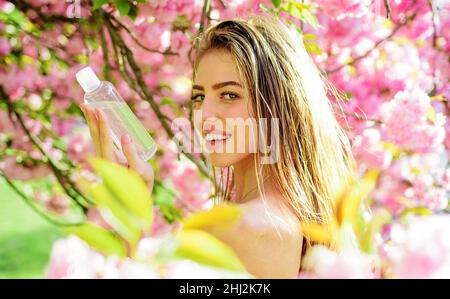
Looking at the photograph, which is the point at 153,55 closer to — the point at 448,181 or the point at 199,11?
the point at 199,11

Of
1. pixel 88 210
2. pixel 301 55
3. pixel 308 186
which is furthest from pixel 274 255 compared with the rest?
pixel 88 210

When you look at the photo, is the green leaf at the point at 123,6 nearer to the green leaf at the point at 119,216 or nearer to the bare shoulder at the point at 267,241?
the bare shoulder at the point at 267,241

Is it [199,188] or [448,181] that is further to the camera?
[199,188]

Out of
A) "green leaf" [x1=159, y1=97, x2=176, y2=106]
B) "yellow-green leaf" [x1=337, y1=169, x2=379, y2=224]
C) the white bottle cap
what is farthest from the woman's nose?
"green leaf" [x1=159, y1=97, x2=176, y2=106]

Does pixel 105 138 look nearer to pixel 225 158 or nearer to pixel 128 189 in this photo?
pixel 225 158

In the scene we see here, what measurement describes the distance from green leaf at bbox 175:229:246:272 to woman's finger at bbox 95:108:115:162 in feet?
2.58

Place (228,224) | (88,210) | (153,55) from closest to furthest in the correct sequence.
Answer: (228,224), (88,210), (153,55)

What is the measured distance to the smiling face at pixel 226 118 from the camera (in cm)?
117

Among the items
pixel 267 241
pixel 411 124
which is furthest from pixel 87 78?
pixel 411 124

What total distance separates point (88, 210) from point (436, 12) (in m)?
1.41

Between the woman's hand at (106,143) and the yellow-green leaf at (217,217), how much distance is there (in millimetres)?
794

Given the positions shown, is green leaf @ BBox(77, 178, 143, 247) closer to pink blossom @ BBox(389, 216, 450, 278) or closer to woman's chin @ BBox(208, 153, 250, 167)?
pink blossom @ BBox(389, 216, 450, 278)

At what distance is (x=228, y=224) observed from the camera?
1.33 ft

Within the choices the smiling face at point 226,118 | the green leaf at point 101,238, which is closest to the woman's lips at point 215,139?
the smiling face at point 226,118
